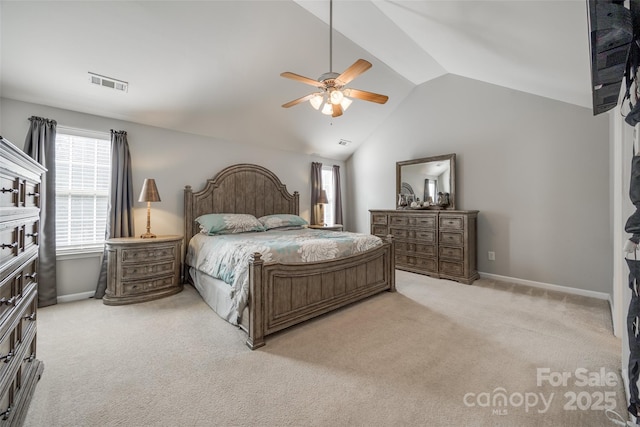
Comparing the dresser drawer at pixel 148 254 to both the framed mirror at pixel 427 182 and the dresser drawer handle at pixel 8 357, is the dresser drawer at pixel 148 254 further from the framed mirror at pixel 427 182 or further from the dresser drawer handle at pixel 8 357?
the framed mirror at pixel 427 182

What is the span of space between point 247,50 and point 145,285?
314cm

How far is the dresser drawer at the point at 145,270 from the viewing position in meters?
3.15

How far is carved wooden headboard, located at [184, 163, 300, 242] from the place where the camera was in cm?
416

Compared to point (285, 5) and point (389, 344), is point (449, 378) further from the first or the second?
point (285, 5)

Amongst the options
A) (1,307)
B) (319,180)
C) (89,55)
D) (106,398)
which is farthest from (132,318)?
(319,180)

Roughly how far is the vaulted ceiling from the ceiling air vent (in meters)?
0.06

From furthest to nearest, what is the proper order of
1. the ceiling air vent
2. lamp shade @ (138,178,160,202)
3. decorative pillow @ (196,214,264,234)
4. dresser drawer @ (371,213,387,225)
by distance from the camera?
dresser drawer @ (371,213,387,225)
decorative pillow @ (196,214,264,234)
lamp shade @ (138,178,160,202)
the ceiling air vent

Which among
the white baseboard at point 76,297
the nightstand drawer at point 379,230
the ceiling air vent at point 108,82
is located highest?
the ceiling air vent at point 108,82

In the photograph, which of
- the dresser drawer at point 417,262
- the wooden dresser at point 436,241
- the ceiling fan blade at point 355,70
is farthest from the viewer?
the dresser drawer at point 417,262

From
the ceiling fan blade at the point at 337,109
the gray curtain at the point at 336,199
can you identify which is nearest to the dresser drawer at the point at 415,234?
the gray curtain at the point at 336,199

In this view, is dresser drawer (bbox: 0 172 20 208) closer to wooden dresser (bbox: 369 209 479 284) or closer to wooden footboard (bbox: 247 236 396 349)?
wooden footboard (bbox: 247 236 396 349)

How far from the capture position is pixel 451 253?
416 centimetres

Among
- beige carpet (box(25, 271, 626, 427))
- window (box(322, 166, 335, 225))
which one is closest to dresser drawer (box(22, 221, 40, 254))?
beige carpet (box(25, 271, 626, 427))

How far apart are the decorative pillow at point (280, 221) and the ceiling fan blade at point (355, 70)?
2.64m
